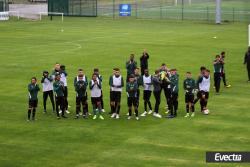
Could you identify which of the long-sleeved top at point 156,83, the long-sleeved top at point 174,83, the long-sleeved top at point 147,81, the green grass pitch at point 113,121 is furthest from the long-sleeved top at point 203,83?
the long-sleeved top at point 147,81

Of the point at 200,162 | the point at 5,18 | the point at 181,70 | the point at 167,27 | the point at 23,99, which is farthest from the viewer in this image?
the point at 5,18

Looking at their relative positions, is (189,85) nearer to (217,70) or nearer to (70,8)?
(217,70)

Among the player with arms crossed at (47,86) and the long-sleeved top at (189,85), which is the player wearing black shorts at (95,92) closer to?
the player with arms crossed at (47,86)

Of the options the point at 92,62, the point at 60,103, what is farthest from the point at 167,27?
the point at 60,103

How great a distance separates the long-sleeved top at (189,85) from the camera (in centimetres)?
2509

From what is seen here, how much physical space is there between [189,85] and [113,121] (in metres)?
3.59

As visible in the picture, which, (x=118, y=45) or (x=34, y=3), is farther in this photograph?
(x=34, y=3)

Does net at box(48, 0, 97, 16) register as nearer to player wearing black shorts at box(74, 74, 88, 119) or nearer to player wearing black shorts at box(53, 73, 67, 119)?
player wearing black shorts at box(53, 73, 67, 119)

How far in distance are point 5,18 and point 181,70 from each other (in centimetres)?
4358

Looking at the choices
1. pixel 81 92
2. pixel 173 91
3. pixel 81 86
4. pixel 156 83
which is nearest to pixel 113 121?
pixel 81 92

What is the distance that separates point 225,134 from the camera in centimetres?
2253

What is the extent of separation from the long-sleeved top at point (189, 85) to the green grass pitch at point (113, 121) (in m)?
1.18

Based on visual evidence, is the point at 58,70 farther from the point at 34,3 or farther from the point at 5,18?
the point at 34,3

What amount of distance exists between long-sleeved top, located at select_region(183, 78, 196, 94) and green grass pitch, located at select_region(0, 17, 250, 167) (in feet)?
3.88
